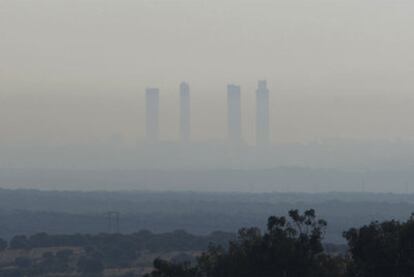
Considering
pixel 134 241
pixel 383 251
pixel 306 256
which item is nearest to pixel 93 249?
pixel 134 241

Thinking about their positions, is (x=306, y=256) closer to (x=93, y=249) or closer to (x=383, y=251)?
(x=383, y=251)

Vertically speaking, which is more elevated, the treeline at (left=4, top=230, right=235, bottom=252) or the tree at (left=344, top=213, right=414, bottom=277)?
the treeline at (left=4, top=230, right=235, bottom=252)

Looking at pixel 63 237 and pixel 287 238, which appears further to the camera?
pixel 63 237

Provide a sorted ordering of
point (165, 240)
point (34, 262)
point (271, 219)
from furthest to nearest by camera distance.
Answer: point (165, 240) → point (34, 262) → point (271, 219)

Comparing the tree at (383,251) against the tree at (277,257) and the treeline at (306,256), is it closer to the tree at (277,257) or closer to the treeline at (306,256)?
the treeline at (306,256)

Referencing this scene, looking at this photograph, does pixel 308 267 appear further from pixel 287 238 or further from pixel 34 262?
pixel 34 262

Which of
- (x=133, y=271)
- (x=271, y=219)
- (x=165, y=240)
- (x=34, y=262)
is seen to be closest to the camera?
(x=271, y=219)

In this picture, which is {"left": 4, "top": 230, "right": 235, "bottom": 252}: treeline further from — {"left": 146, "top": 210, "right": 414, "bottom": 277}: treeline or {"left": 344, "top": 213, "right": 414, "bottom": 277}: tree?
{"left": 344, "top": 213, "right": 414, "bottom": 277}: tree

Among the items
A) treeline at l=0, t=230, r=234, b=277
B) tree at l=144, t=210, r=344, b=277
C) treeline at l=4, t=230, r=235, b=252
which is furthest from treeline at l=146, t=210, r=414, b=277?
treeline at l=4, t=230, r=235, b=252

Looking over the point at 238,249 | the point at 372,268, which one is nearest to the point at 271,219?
the point at 238,249
